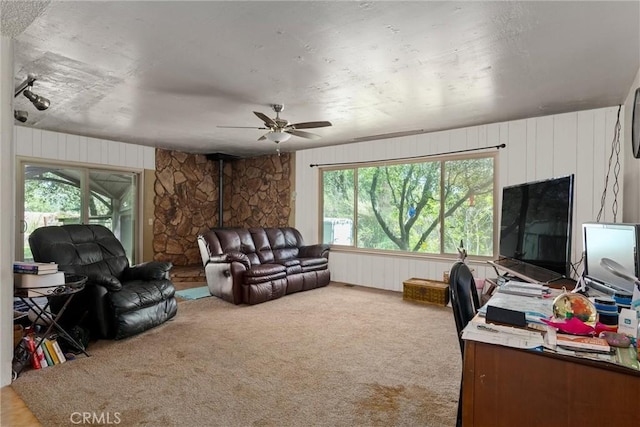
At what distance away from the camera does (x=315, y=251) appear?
5984mm

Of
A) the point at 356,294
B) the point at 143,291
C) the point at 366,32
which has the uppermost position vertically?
the point at 366,32

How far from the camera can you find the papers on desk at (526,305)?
1576 millimetres

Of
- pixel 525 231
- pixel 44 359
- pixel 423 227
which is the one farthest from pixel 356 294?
pixel 44 359

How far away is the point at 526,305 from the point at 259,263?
4116 mm

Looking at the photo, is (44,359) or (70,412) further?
(44,359)

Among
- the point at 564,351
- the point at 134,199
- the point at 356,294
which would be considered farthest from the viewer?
the point at 134,199

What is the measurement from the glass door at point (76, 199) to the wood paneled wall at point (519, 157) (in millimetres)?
3861

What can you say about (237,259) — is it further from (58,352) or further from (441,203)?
(441,203)

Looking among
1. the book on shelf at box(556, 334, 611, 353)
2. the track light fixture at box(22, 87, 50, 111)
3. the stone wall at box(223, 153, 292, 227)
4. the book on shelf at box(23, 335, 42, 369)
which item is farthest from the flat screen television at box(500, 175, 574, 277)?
the stone wall at box(223, 153, 292, 227)

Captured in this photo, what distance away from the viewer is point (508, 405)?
1289mm

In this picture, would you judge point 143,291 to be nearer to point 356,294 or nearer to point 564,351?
point 356,294

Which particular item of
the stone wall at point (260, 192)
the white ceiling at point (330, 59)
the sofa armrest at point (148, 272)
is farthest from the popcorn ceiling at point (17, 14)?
the stone wall at point (260, 192)

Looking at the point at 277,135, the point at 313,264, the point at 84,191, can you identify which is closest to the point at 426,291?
the point at 313,264

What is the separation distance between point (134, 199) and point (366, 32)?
5.87 meters
